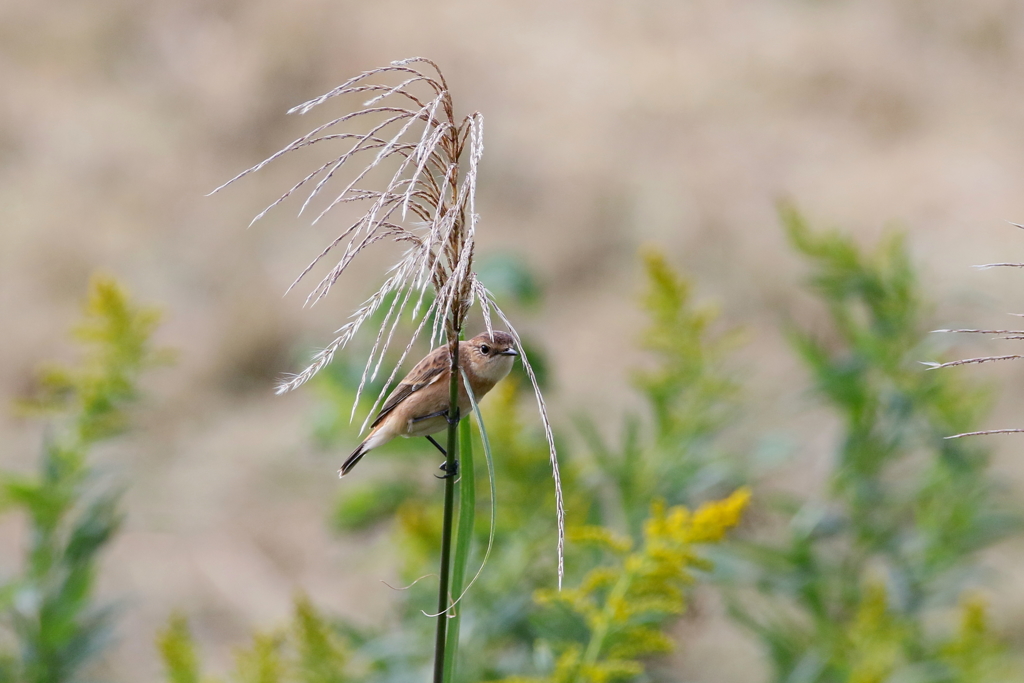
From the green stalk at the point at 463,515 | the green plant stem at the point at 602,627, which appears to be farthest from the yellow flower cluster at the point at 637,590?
the green stalk at the point at 463,515

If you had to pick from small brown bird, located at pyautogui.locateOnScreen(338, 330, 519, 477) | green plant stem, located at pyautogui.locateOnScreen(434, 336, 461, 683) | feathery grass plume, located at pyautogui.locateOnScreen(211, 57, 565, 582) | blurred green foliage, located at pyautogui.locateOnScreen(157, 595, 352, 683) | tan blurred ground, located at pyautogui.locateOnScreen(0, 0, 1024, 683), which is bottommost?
blurred green foliage, located at pyautogui.locateOnScreen(157, 595, 352, 683)

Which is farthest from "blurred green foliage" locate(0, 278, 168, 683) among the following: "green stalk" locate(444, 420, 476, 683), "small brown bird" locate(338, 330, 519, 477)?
"green stalk" locate(444, 420, 476, 683)

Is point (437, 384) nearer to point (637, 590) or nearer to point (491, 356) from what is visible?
point (491, 356)

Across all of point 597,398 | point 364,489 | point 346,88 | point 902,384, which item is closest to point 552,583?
point 364,489

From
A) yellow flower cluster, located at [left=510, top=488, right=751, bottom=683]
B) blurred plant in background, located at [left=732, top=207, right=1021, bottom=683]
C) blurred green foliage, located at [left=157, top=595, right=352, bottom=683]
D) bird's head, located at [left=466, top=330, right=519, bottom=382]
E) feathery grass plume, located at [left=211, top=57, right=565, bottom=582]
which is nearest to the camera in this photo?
feathery grass plume, located at [left=211, top=57, right=565, bottom=582]

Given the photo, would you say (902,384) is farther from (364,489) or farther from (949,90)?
(949,90)

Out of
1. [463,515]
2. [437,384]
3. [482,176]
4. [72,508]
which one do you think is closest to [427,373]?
[437,384]

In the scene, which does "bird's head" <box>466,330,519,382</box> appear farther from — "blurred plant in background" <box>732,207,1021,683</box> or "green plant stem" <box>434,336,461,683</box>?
"blurred plant in background" <box>732,207,1021,683</box>
